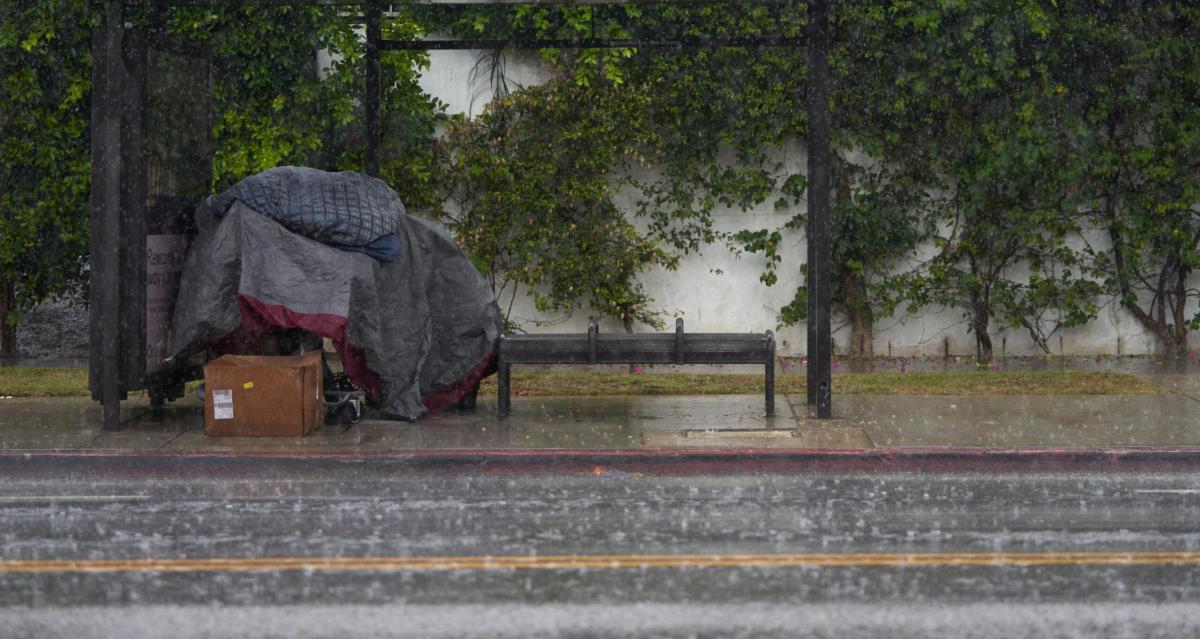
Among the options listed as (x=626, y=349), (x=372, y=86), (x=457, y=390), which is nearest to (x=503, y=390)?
(x=457, y=390)

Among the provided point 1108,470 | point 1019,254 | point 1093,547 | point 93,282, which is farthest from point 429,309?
point 1019,254

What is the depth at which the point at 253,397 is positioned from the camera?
11.3 metres

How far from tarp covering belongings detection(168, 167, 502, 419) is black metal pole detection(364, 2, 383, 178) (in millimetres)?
1121

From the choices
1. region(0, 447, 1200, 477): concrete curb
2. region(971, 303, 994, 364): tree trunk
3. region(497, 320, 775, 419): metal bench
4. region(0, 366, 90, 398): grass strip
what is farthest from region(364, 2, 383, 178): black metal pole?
region(971, 303, 994, 364): tree trunk

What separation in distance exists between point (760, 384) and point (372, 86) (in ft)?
15.3

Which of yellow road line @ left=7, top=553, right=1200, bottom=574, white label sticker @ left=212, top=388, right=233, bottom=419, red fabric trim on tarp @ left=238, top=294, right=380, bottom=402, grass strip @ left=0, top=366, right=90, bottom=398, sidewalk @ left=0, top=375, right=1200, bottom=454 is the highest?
red fabric trim on tarp @ left=238, top=294, right=380, bottom=402

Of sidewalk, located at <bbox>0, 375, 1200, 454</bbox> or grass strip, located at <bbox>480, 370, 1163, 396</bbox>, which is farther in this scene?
grass strip, located at <bbox>480, 370, 1163, 396</bbox>

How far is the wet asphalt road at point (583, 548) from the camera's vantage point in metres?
6.45

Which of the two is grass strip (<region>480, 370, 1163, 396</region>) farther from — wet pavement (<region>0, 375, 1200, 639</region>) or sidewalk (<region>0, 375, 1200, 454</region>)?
wet pavement (<region>0, 375, 1200, 639</region>)

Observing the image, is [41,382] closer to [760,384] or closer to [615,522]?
[760,384]

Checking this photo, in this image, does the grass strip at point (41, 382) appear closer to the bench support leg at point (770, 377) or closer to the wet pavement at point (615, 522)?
the wet pavement at point (615, 522)

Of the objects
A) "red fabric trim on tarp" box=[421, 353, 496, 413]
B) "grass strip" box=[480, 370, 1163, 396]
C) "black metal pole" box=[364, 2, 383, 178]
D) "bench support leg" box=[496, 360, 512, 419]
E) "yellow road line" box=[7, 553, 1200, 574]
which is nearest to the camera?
"yellow road line" box=[7, 553, 1200, 574]

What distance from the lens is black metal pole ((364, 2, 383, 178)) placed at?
1304cm

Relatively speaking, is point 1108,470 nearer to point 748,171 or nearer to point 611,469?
point 611,469
